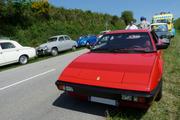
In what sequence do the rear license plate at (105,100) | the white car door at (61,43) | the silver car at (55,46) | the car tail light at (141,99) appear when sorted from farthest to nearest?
1. the white car door at (61,43)
2. the silver car at (55,46)
3. the rear license plate at (105,100)
4. the car tail light at (141,99)

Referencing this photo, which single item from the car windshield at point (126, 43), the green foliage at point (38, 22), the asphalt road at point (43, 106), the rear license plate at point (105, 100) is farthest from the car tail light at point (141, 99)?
the green foliage at point (38, 22)

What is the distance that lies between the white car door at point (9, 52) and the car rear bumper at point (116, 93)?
9196 millimetres

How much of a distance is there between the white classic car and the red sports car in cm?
850

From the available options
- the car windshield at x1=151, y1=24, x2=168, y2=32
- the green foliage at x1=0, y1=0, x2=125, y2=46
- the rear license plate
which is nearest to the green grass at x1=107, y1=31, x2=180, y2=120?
the rear license plate

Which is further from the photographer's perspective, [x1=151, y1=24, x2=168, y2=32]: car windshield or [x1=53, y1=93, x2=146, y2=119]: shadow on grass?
[x1=151, y1=24, x2=168, y2=32]: car windshield

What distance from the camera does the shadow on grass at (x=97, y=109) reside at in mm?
4527

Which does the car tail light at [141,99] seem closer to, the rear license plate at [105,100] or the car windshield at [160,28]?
the rear license plate at [105,100]

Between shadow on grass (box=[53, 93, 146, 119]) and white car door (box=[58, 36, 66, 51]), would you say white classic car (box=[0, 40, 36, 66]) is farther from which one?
shadow on grass (box=[53, 93, 146, 119])

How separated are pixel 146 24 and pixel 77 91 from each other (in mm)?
12037

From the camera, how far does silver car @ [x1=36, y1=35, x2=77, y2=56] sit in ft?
55.5

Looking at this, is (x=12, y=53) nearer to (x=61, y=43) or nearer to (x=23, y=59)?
(x=23, y=59)

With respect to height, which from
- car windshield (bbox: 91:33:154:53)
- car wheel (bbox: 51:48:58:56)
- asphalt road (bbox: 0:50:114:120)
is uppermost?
car windshield (bbox: 91:33:154:53)

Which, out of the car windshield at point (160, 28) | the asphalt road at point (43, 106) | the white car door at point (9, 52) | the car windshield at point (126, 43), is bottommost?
the asphalt road at point (43, 106)

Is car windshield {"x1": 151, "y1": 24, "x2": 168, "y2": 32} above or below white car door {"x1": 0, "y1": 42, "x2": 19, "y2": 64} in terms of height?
above
